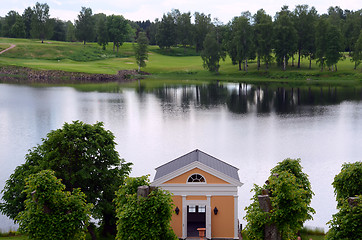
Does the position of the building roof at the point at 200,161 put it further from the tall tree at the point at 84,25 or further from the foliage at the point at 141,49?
the tall tree at the point at 84,25

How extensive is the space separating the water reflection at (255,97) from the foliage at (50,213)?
53.6 m

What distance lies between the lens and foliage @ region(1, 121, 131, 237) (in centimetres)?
2483

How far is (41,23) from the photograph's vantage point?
170m

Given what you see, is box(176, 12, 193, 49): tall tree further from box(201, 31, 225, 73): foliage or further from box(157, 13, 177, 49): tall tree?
box(201, 31, 225, 73): foliage

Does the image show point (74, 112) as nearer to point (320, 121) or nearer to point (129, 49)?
point (320, 121)

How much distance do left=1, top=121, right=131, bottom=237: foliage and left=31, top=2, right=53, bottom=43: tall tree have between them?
152m

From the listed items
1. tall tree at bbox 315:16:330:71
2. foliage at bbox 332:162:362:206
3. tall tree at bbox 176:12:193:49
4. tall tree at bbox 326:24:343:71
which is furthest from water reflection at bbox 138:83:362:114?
tall tree at bbox 176:12:193:49

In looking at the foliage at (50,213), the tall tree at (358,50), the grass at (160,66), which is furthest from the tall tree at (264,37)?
the foliage at (50,213)

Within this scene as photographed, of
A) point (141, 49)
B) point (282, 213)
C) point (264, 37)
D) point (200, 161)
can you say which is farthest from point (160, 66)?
point (282, 213)

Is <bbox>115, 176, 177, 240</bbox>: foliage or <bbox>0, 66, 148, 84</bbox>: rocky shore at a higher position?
<bbox>0, 66, 148, 84</bbox>: rocky shore

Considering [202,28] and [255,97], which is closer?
[255,97]

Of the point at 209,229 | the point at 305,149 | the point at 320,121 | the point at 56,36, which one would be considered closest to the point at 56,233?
the point at 209,229

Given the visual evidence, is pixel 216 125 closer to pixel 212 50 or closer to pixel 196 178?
pixel 196 178

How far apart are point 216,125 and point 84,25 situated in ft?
411
